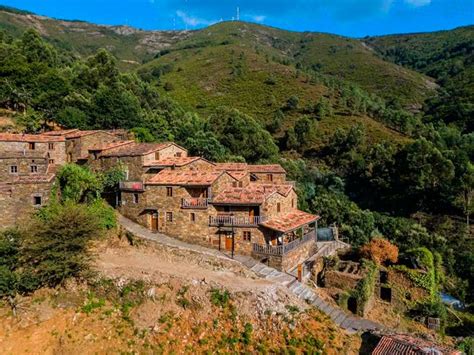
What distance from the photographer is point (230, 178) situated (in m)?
32.5

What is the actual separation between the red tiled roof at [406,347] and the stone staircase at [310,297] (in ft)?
10.5

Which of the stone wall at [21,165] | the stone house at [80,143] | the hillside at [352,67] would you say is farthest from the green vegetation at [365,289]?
the hillside at [352,67]

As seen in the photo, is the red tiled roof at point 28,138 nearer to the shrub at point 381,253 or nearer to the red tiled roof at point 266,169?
the red tiled roof at point 266,169

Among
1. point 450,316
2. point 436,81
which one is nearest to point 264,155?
point 450,316

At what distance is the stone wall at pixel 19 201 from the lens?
28031mm

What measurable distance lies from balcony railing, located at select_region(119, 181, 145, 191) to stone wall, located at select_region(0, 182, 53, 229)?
5932mm

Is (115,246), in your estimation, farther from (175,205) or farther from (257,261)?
(257,261)

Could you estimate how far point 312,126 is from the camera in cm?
8262

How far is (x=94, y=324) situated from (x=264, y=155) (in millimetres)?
45079

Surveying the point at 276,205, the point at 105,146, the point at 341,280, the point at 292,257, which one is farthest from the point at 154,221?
the point at 341,280

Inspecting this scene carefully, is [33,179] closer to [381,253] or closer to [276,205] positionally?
[276,205]

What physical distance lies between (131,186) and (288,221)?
1372 centimetres

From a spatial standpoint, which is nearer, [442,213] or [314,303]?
[314,303]

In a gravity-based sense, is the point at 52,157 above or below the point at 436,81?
below
